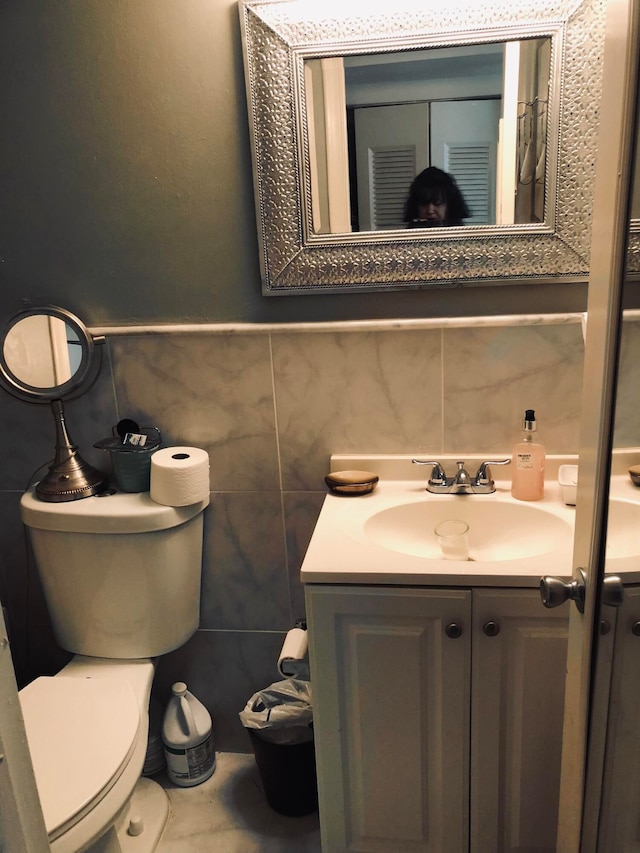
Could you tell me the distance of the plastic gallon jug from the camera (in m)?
1.65

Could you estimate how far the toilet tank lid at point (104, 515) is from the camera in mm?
1426

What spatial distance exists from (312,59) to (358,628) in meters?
1.18

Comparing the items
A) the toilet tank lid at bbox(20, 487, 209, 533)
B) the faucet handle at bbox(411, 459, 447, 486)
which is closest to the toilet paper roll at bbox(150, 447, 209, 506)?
the toilet tank lid at bbox(20, 487, 209, 533)

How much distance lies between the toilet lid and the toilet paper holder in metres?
0.33

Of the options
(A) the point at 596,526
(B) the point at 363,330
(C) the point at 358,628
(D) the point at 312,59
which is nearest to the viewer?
(A) the point at 596,526

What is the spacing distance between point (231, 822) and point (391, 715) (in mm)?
675

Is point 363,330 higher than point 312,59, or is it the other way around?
point 312,59

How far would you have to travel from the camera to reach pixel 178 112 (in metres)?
1.42

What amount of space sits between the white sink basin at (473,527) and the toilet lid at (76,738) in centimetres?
62

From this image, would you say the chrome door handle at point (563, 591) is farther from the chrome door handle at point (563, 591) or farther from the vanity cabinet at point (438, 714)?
the vanity cabinet at point (438, 714)

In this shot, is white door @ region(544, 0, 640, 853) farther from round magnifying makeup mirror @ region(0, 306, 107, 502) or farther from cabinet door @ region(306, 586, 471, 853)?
round magnifying makeup mirror @ region(0, 306, 107, 502)

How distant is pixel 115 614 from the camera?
1491mm

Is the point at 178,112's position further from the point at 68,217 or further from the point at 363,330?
the point at 363,330

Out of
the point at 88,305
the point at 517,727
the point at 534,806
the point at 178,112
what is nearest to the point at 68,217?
the point at 88,305
